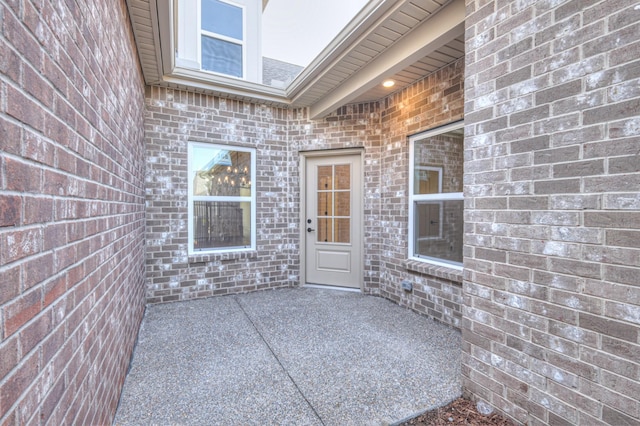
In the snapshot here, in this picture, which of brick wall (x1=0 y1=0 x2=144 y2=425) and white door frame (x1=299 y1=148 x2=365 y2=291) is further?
white door frame (x1=299 y1=148 x2=365 y2=291)

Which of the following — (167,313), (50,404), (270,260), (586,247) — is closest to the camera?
(50,404)

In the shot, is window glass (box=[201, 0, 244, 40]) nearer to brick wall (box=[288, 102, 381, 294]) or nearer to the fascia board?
the fascia board

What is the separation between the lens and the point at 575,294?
57.4 inches

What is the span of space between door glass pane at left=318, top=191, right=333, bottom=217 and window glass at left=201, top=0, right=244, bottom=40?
349 cm

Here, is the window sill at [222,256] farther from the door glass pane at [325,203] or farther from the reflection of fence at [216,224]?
the door glass pane at [325,203]

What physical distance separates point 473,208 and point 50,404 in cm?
216

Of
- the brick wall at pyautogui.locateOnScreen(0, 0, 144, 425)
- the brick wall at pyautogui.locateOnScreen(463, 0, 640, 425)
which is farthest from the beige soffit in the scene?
the brick wall at pyautogui.locateOnScreen(0, 0, 144, 425)

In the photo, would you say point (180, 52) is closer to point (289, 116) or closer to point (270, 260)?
point (289, 116)

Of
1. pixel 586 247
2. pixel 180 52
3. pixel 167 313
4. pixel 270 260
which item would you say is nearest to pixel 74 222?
pixel 586 247

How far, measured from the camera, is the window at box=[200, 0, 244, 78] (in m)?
5.18

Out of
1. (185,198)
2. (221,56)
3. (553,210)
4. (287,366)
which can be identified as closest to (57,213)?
(287,366)

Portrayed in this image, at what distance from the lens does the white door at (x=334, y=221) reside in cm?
438

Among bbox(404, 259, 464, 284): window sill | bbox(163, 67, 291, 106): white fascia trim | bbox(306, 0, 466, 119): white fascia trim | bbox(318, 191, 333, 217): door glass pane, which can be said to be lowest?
bbox(404, 259, 464, 284): window sill

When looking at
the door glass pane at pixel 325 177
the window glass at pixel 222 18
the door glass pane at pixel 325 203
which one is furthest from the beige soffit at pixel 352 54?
the window glass at pixel 222 18
